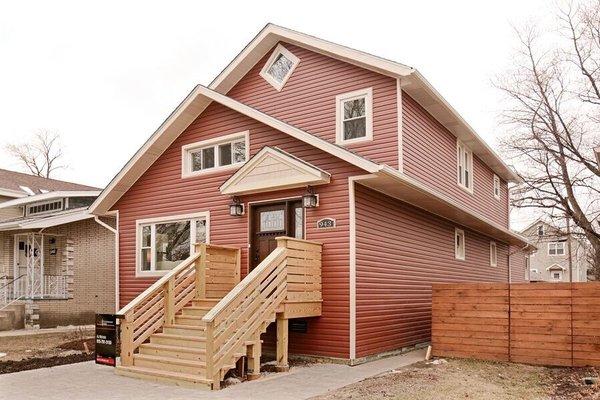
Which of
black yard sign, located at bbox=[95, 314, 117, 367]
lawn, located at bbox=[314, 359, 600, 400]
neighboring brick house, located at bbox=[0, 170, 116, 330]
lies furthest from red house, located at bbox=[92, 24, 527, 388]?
neighboring brick house, located at bbox=[0, 170, 116, 330]

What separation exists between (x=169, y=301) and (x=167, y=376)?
2.20 m

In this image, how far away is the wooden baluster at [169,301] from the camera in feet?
37.5

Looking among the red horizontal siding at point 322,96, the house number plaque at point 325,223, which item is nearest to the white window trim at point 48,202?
the red horizontal siding at point 322,96

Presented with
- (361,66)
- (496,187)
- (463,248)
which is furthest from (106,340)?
(496,187)

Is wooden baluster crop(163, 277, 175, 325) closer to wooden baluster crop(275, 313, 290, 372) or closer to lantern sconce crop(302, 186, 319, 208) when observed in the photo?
wooden baluster crop(275, 313, 290, 372)

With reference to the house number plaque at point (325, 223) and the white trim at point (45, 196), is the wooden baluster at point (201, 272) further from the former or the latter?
the white trim at point (45, 196)

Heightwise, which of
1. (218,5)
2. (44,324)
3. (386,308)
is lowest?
(44,324)

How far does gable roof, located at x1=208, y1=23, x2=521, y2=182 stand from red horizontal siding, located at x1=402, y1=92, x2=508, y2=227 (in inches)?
10.4

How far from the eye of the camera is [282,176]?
472 inches

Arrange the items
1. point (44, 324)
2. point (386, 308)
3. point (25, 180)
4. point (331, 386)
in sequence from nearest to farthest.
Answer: point (331, 386) < point (386, 308) < point (44, 324) < point (25, 180)

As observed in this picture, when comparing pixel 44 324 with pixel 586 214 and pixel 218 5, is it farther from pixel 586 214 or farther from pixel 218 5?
pixel 586 214

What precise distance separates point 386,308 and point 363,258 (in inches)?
66.6

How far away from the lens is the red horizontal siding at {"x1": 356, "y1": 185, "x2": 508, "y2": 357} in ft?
38.4

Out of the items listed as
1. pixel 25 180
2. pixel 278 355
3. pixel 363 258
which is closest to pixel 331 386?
pixel 278 355
